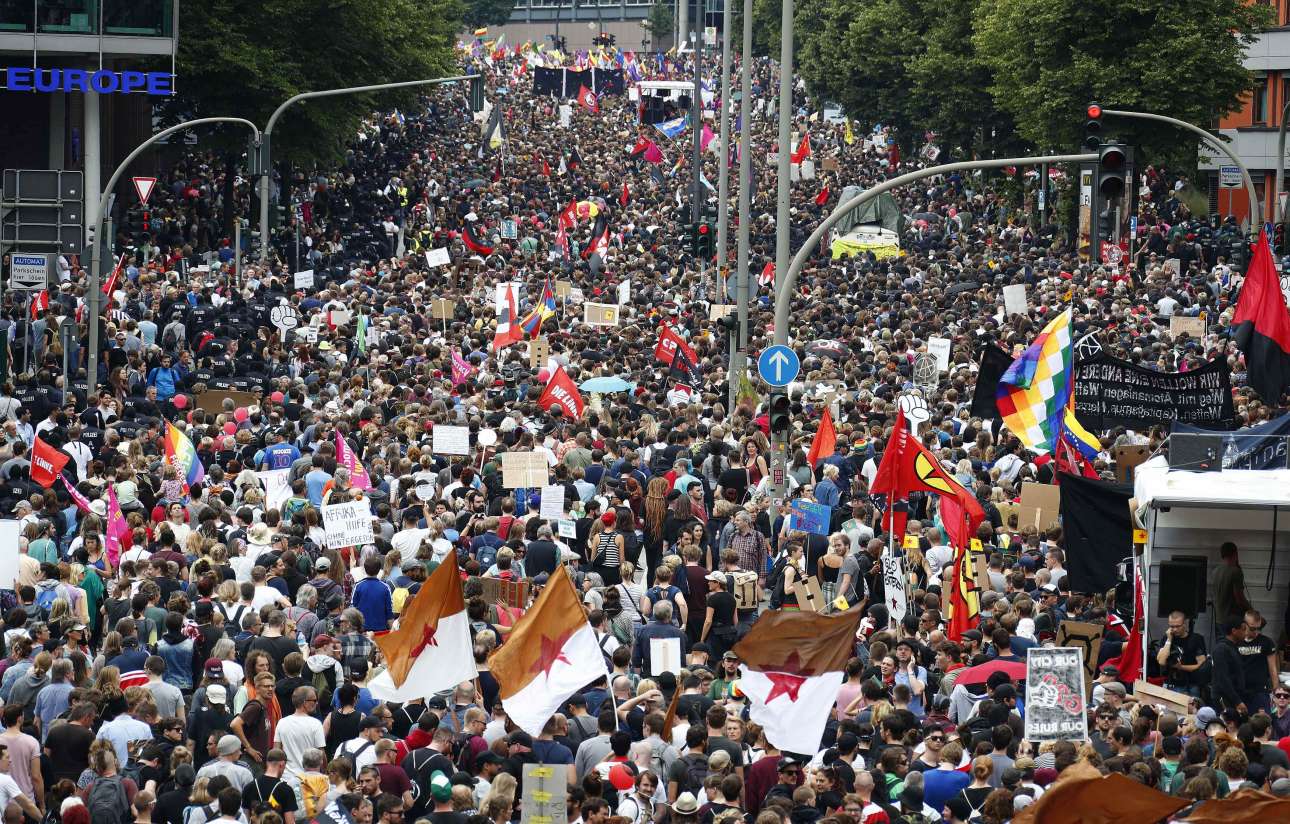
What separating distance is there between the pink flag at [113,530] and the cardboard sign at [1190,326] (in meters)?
18.5

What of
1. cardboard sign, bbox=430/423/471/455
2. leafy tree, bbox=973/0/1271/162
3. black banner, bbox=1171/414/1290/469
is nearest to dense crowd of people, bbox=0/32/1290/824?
cardboard sign, bbox=430/423/471/455

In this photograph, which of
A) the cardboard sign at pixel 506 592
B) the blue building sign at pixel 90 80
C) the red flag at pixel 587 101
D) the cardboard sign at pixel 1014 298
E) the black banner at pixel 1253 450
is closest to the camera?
the cardboard sign at pixel 506 592

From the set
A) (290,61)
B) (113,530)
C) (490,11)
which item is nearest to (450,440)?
(113,530)

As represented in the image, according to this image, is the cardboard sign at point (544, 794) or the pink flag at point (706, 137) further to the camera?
the pink flag at point (706, 137)

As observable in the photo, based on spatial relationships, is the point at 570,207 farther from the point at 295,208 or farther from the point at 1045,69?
the point at 1045,69

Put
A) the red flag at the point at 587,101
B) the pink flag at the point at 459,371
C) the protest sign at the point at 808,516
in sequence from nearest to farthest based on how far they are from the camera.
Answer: the protest sign at the point at 808,516 → the pink flag at the point at 459,371 → the red flag at the point at 587,101

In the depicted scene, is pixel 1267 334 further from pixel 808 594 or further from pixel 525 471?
pixel 808 594

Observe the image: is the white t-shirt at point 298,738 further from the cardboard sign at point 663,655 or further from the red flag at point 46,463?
the red flag at point 46,463

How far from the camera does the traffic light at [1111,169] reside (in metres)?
22.3

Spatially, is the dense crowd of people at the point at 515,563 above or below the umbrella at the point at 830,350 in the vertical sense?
below

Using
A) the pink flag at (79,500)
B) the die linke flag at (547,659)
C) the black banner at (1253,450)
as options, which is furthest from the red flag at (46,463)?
the black banner at (1253,450)

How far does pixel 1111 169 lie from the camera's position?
74.2 ft

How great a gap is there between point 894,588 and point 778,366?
5.49 m

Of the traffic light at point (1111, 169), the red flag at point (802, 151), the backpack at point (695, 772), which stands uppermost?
the red flag at point (802, 151)
